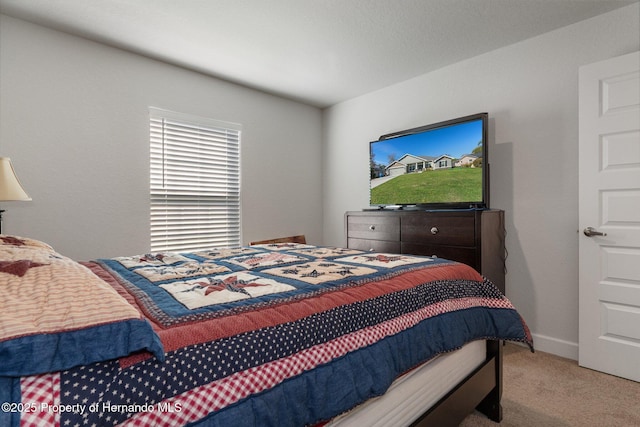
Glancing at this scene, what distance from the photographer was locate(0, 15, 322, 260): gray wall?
2449 mm

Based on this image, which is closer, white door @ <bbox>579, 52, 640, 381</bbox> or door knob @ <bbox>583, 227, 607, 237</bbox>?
white door @ <bbox>579, 52, 640, 381</bbox>

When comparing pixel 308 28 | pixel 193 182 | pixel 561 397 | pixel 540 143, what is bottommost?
pixel 561 397

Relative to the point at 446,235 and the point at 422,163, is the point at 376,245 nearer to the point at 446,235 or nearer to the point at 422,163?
the point at 446,235

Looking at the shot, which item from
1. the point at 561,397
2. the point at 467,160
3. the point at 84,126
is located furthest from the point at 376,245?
the point at 84,126

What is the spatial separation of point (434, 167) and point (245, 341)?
2.60 metres

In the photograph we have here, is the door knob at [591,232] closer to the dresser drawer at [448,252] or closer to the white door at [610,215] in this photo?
the white door at [610,215]

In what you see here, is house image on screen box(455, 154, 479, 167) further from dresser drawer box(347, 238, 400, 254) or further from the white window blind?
the white window blind

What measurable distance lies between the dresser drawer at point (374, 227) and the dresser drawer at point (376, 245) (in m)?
0.03

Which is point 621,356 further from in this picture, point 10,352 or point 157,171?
point 157,171

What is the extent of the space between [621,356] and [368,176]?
8.72 feet

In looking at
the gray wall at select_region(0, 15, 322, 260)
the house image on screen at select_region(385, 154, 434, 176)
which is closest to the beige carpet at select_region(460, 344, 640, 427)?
the house image on screen at select_region(385, 154, 434, 176)

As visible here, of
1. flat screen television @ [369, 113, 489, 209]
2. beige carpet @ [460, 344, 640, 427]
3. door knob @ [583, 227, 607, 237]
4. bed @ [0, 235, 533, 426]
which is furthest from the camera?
flat screen television @ [369, 113, 489, 209]

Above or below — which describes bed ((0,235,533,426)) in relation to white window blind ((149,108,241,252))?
below

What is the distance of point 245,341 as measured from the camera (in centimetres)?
81
